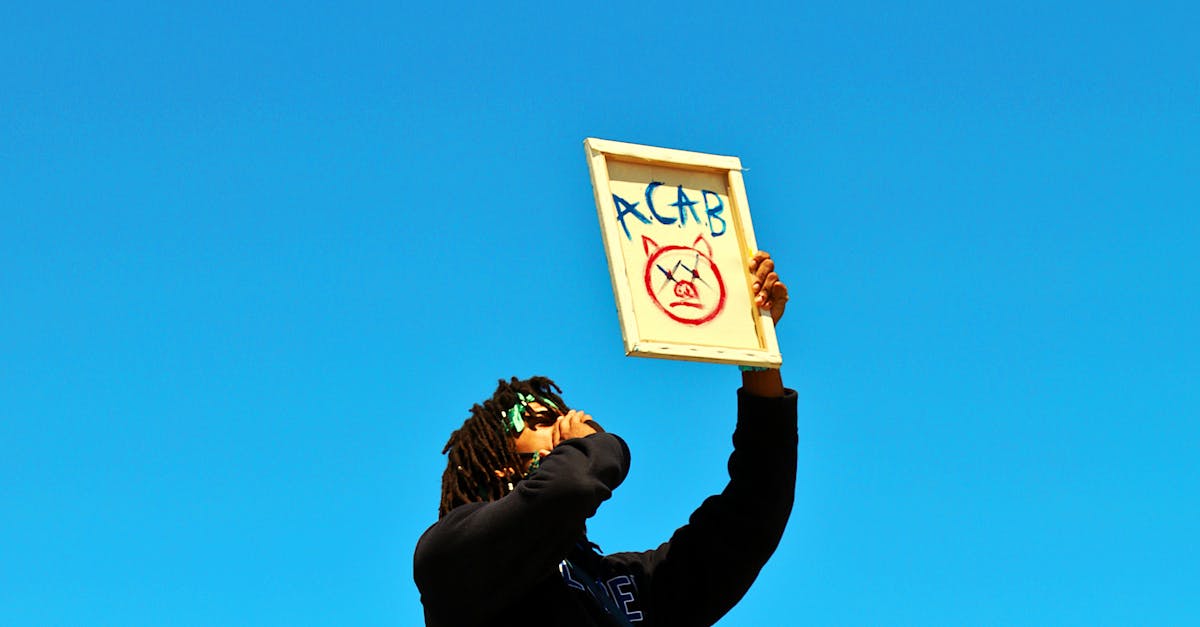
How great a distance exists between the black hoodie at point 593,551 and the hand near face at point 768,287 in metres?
0.31

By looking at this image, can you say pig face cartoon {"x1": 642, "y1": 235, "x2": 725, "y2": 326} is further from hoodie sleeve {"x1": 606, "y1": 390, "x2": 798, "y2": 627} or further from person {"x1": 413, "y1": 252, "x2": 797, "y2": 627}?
hoodie sleeve {"x1": 606, "y1": 390, "x2": 798, "y2": 627}

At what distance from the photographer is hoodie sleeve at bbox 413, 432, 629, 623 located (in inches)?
186

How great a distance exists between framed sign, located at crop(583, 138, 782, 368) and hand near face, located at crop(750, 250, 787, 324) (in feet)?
0.10

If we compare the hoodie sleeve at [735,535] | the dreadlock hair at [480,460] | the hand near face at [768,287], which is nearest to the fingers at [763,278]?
the hand near face at [768,287]

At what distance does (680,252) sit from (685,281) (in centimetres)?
13

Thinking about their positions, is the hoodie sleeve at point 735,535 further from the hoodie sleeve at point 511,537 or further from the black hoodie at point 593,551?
the hoodie sleeve at point 511,537

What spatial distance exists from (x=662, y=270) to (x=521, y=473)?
865 millimetres

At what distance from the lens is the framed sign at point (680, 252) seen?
5250 mm

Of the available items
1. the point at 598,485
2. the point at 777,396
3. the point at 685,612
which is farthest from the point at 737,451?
the point at 598,485

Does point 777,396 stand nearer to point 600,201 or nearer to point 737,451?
point 737,451

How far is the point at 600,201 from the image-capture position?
5.41 m

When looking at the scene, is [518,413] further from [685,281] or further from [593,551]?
[685,281]

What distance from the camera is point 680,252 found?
5.51 meters

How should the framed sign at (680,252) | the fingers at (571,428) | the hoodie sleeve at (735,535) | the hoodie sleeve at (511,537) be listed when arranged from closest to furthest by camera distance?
the hoodie sleeve at (511,537) → the framed sign at (680,252) → the fingers at (571,428) → the hoodie sleeve at (735,535)
